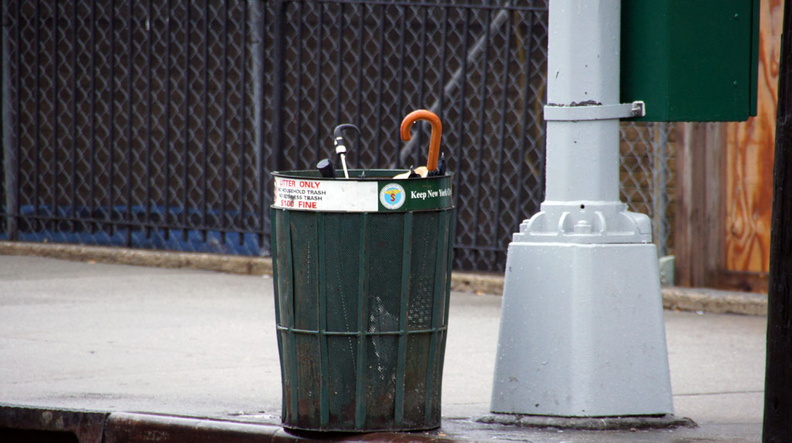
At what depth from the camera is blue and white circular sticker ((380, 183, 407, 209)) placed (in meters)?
4.70

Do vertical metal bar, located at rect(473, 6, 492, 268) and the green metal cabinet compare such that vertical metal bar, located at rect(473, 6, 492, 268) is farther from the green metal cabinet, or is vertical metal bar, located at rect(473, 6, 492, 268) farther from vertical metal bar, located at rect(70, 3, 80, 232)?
the green metal cabinet

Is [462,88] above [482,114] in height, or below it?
above

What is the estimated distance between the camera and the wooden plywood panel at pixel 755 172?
853 centimetres

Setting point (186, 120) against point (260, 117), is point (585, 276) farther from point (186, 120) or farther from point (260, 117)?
point (186, 120)

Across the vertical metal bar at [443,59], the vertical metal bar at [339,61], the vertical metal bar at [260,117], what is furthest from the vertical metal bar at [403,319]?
the vertical metal bar at [260,117]

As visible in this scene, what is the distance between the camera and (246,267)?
1073cm

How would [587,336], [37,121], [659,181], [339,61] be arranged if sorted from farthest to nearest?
[37,121] → [339,61] → [659,181] → [587,336]

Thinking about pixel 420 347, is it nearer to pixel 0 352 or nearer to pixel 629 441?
pixel 629 441

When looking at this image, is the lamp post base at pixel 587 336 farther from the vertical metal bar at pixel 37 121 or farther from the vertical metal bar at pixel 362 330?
the vertical metal bar at pixel 37 121

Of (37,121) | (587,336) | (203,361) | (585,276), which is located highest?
(37,121)

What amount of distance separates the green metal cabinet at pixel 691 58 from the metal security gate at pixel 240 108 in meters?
4.01

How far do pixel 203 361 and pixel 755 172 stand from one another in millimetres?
3866

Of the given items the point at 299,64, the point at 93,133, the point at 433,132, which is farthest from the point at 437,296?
the point at 93,133

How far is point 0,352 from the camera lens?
707cm
